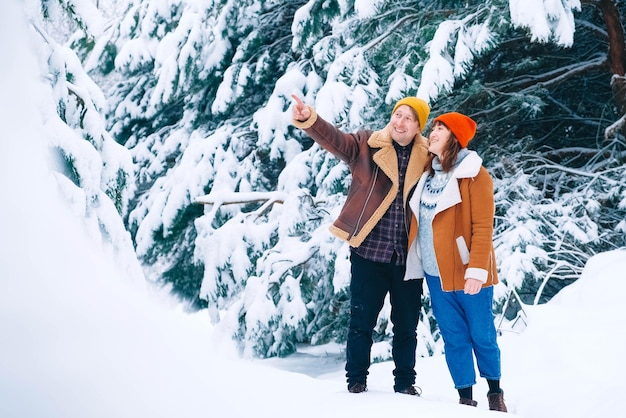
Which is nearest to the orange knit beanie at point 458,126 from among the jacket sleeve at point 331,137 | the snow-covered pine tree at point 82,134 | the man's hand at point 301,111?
the jacket sleeve at point 331,137

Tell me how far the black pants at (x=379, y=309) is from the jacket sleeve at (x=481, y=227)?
0.37m

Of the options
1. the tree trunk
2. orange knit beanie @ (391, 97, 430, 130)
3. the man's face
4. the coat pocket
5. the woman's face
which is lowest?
the coat pocket

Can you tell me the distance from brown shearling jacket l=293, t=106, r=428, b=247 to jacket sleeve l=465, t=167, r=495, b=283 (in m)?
0.30

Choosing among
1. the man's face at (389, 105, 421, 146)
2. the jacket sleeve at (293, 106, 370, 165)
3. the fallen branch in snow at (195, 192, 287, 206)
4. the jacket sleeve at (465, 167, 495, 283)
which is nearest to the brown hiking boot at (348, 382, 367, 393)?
the jacket sleeve at (465, 167, 495, 283)

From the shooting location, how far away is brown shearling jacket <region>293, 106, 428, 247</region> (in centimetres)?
259

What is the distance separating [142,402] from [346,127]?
4.52 m

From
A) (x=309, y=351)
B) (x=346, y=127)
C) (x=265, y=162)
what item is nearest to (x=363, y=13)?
(x=346, y=127)

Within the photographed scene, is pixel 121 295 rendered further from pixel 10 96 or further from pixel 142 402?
pixel 10 96

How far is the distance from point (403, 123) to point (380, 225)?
0.48 meters

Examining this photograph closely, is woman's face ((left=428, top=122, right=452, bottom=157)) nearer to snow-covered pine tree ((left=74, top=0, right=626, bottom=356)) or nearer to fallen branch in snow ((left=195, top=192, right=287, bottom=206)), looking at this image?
snow-covered pine tree ((left=74, top=0, right=626, bottom=356))

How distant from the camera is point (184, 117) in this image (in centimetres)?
789

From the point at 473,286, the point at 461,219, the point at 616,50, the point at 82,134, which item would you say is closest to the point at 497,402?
the point at 473,286

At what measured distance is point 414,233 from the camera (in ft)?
8.53

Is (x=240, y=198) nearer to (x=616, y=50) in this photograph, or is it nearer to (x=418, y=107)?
(x=418, y=107)
